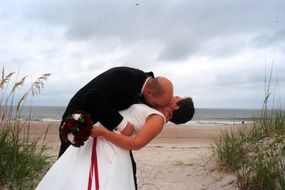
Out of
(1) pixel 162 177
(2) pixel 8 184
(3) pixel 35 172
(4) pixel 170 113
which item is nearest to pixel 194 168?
(1) pixel 162 177

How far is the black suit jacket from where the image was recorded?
2775mm

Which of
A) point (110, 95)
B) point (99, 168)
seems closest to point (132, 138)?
point (99, 168)

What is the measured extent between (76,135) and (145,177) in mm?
A: 4135

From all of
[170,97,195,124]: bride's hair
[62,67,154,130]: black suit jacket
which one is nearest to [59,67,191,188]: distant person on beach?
[62,67,154,130]: black suit jacket

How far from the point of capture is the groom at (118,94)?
2730mm

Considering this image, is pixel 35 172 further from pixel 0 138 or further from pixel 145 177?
pixel 145 177

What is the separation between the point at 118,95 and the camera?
2865 mm

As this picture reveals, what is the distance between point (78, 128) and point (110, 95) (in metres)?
0.38

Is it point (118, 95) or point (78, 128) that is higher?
point (118, 95)

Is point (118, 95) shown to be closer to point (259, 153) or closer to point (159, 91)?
point (159, 91)

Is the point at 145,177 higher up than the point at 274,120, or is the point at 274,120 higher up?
the point at 274,120

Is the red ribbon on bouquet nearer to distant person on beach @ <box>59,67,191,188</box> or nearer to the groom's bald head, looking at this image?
distant person on beach @ <box>59,67,191,188</box>

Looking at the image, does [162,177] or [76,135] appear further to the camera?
[162,177]

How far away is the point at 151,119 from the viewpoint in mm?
2672
